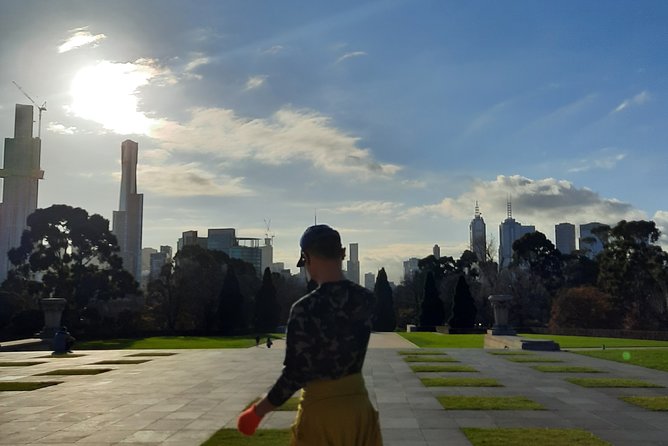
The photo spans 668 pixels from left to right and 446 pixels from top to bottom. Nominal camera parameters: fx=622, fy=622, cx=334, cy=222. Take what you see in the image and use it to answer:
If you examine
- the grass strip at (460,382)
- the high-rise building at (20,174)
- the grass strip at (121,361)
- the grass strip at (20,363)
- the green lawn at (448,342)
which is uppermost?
the high-rise building at (20,174)

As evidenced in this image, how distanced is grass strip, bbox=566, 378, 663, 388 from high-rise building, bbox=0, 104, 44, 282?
492 ft

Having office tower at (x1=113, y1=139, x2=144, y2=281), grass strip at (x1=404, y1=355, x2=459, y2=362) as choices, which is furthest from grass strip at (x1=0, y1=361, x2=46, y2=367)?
office tower at (x1=113, y1=139, x2=144, y2=281)

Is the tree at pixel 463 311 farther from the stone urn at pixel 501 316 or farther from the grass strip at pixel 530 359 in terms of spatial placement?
the grass strip at pixel 530 359

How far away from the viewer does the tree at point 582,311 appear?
50469 millimetres

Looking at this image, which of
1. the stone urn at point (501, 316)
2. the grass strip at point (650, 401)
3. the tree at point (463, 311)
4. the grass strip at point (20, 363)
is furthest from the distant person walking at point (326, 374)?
the tree at point (463, 311)

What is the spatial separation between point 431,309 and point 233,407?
2090 inches

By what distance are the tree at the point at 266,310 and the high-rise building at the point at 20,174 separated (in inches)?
4133

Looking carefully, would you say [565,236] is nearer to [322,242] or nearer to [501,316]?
[501,316]

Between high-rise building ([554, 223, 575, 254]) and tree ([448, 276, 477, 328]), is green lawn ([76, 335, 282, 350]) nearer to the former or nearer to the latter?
tree ([448, 276, 477, 328])

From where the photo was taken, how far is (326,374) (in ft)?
10.5

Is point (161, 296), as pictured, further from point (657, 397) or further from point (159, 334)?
point (657, 397)

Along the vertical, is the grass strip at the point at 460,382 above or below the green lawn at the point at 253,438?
below

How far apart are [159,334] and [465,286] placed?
26392 mm

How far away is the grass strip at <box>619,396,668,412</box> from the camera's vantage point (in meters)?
10.7
